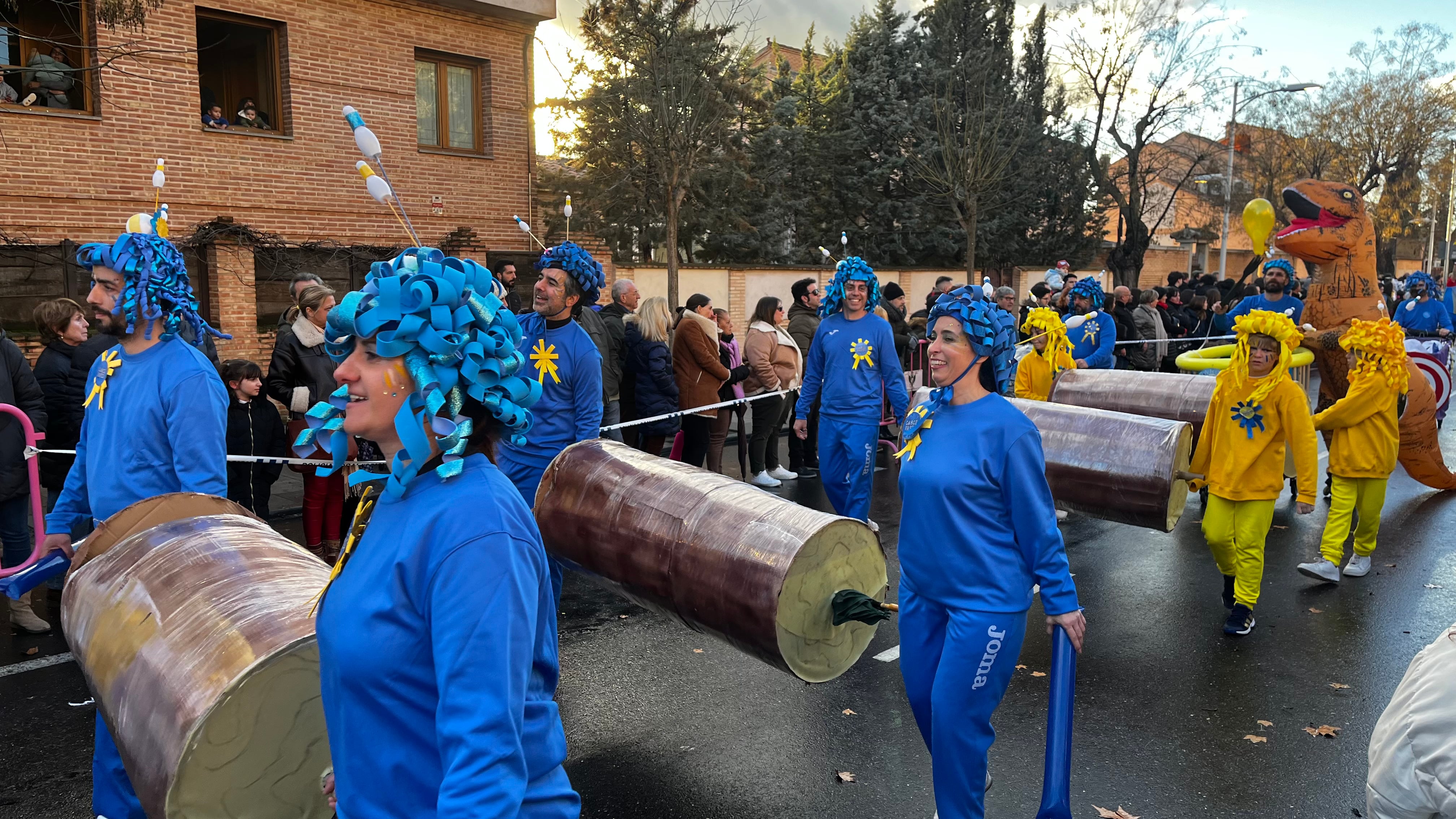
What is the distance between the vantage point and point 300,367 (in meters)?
7.59

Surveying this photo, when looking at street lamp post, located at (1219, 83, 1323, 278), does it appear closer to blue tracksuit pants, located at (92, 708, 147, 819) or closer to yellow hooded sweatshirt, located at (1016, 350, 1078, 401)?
yellow hooded sweatshirt, located at (1016, 350, 1078, 401)

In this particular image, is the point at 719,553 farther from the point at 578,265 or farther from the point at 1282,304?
the point at 1282,304

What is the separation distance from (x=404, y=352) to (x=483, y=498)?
297mm

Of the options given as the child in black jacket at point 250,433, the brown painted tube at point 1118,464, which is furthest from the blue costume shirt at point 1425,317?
the child in black jacket at point 250,433

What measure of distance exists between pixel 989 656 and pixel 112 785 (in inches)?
112

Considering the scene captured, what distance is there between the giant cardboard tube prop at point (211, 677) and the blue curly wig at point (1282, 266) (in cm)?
967

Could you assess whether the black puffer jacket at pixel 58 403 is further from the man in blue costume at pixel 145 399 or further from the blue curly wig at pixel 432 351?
the blue curly wig at pixel 432 351

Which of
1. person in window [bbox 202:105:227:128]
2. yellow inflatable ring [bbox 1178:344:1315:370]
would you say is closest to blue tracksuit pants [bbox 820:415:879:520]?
yellow inflatable ring [bbox 1178:344:1315:370]

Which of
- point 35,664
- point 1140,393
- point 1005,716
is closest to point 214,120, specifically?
point 35,664

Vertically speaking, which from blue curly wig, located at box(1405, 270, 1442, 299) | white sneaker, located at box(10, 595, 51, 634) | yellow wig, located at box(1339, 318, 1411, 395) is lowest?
white sneaker, located at box(10, 595, 51, 634)

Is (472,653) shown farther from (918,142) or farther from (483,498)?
(918,142)

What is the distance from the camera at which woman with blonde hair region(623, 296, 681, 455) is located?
30.7 feet

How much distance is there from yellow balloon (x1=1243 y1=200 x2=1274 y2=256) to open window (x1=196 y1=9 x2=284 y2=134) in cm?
1252

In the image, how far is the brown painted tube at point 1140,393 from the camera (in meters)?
7.88
